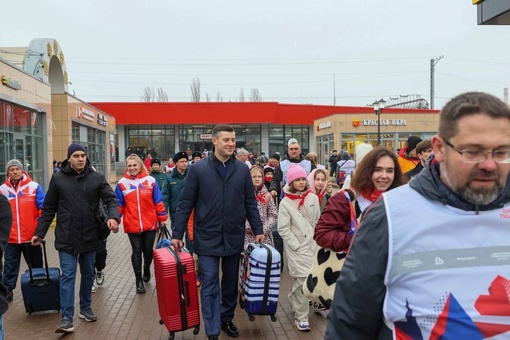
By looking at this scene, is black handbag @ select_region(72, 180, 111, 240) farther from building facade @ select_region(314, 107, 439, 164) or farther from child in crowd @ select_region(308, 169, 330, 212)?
building facade @ select_region(314, 107, 439, 164)

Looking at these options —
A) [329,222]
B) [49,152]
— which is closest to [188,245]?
[329,222]

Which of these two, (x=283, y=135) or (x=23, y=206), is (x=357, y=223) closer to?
(x=23, y=206)

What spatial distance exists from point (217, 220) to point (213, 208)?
5.0 inches

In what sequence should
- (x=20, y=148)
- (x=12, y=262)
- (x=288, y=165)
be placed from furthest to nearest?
(x=20, y=148), (x=288, y=165), (x=12, y=262)

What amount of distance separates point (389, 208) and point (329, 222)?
6.62 ft

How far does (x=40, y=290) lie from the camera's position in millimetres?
5527

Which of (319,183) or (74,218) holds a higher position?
(319,183)

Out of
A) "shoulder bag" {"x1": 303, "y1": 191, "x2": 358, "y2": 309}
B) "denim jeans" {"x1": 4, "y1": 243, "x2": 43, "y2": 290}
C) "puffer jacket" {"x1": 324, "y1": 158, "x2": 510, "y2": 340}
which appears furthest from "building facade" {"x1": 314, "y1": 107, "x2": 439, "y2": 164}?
"puffer jacket" {"x1": 324, "y1": 158, "x2": 510, "y2": 340}

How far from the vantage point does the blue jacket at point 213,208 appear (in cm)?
472

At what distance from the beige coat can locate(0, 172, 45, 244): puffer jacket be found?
11.7 feet

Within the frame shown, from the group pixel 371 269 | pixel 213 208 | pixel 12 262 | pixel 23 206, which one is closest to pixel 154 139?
pixel 23 206

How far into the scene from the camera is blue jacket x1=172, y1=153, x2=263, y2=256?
472 cm

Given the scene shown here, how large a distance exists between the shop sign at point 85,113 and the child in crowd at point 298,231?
17288 mm

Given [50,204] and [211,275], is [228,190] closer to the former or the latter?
[211,275]
